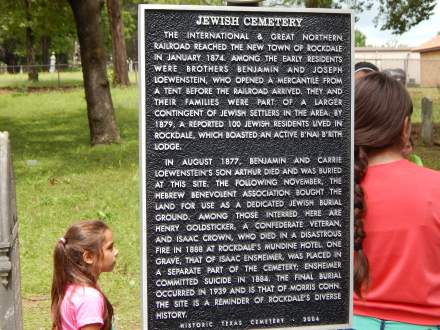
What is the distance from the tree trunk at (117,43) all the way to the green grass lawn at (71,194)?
11767 millimetres

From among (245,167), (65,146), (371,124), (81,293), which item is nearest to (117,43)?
(65,146)

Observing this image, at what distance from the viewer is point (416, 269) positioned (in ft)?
10.8

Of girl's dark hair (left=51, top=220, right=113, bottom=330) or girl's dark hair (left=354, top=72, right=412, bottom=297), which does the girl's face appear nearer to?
girl's dark hair (left=51, top=220, right=113, bottom=330)

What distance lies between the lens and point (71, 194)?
1217 centimetres

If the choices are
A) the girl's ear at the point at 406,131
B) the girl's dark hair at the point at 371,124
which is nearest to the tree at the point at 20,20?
the girl's dark hair at the point at 371,124

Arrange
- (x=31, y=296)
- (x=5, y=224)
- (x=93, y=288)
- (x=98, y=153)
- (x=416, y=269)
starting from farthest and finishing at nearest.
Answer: (x=98, y=153)
(x=31, y=296)
(x=5, y=224)
(x=93, y=288)
(x=416, y=269)

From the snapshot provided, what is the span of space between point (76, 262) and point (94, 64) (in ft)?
43.2

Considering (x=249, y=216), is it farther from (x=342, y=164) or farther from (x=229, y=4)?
(x=229, y=4)

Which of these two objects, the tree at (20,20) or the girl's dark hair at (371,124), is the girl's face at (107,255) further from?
the tree at (20,20)

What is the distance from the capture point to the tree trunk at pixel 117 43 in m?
36.8

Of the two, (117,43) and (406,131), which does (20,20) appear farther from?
Result: (406,131)

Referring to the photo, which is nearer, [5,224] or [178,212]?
[178,212]

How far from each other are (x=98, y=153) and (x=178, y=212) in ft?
43.3

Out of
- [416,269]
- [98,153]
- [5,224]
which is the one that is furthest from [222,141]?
[98,153]
